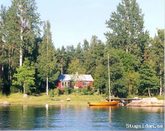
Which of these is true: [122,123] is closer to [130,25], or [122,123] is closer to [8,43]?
[8,43]

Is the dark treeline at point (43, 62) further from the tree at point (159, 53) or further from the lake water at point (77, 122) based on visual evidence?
the lake water at point (77, 122)

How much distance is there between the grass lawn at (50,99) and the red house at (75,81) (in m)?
16.5

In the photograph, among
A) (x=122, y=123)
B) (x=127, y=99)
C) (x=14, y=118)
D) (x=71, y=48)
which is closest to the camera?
(x=122, y=123)

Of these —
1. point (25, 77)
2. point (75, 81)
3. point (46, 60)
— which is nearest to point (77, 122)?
point (25, 77)

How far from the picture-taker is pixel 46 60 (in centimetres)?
11588

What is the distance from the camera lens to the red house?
430ft

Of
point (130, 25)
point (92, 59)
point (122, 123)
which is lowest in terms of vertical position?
point (122, 123)

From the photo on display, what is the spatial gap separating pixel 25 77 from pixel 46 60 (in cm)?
741

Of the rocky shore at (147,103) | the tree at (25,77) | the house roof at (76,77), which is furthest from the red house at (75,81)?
the rocky shore at (147,103)

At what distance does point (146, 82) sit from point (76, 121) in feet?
172

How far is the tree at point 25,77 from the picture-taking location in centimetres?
11144

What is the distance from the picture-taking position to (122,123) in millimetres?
61594

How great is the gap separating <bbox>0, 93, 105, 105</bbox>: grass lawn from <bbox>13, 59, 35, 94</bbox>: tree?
7.79 ft

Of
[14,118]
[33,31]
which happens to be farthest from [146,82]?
[14,118]
